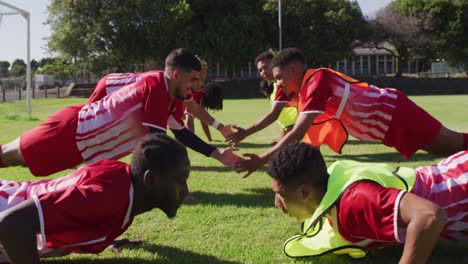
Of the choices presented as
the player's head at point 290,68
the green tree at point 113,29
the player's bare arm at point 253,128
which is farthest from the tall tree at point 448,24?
the player's head at point 290,68

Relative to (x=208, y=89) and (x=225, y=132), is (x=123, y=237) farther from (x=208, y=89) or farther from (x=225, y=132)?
(x=208, y=89)

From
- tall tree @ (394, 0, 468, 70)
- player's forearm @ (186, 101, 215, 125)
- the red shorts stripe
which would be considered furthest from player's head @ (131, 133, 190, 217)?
tall tree @ (394, 0, 468, 70)

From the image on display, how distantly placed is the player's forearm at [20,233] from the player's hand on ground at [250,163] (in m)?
2.53

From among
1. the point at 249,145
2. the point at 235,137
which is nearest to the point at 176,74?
the point at 235,137

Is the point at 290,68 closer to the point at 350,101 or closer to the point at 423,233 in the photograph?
the point at 350,101

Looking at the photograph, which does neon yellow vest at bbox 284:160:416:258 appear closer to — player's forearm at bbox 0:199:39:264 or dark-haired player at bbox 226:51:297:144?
player's forearm at bbox 0:199:39:264

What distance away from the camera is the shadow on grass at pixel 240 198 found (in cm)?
570

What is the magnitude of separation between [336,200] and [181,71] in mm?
2721

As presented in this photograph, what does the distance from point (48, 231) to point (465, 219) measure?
2.68 metres

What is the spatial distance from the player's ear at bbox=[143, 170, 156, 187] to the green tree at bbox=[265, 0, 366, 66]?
145 ft

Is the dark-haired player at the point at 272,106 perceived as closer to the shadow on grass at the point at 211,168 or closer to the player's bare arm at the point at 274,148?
the shadow on grass at the point at 211,168

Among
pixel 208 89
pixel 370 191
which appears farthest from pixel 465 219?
pixel 208 89

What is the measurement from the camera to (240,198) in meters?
6.02

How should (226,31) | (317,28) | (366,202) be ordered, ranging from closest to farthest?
(366,202) < (226,31) < (317,28)
